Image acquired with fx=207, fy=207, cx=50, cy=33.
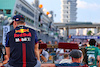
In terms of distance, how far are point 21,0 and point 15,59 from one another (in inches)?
1893

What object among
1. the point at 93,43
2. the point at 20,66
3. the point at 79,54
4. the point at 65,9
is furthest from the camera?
the point at 65,9

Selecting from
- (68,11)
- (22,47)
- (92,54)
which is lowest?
(92,54)

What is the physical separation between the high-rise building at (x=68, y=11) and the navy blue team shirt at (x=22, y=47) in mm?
187277

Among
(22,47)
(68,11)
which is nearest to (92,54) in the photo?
(22,47)

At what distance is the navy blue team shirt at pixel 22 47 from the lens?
311 cm

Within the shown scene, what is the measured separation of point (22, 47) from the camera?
3.15m

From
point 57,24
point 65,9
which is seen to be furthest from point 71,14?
point 57,24

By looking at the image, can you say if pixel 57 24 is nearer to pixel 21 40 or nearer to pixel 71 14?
pixel 71 14

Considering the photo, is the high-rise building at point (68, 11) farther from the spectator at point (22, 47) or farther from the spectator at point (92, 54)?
the spectator at point (22, 47)

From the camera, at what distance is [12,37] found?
3221 millimetres

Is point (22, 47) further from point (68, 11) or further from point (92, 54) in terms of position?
point (68, 11)

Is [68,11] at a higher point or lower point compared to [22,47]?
higher

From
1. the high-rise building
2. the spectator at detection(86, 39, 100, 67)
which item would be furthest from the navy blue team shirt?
the high-rise building

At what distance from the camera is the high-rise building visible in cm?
19100
